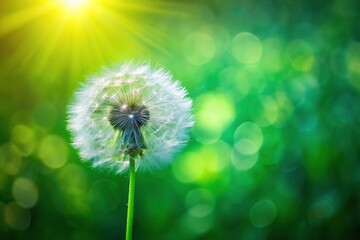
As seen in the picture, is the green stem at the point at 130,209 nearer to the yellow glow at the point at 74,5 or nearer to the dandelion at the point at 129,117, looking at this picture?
the dandelion at the point at 129,117

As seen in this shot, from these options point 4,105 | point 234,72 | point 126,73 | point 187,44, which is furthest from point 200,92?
point 126,73

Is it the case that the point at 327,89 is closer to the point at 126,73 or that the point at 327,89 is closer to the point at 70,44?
the point at 70,44

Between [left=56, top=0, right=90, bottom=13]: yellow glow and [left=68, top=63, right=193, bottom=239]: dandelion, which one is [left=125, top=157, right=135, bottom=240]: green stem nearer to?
[left=68, top=63, right=193, bottom=239]: dandelion

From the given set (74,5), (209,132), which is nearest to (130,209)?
(209,132)

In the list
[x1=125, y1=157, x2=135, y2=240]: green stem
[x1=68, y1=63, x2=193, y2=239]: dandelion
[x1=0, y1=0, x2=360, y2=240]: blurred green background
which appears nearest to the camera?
[x1=125, y1=157, x2=135, y2=240]: green stem

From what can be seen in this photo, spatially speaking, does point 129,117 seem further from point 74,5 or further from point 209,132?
point 74,5

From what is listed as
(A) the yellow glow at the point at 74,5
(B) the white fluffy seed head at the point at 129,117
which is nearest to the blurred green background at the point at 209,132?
(A) the yellow glow at the point at 74,5

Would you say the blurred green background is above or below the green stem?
above

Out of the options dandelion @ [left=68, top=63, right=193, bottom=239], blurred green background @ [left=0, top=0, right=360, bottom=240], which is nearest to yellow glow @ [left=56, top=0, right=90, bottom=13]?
blurred green background @ [left=0, top=0, right=360, bottom=240]
